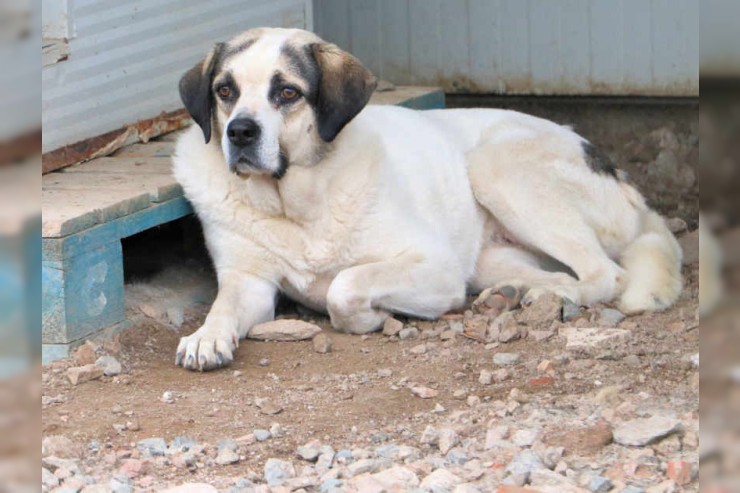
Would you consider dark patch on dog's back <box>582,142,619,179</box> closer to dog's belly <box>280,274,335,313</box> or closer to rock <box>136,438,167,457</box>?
dog's belly <box>280,274,335,313</box>

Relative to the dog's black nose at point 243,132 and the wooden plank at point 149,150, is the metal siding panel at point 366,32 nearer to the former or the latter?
the wooden plank at point 149,150

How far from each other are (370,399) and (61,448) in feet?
3.24

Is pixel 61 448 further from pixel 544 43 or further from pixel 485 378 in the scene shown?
pixel 544 43

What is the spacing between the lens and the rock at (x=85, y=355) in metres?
3.88

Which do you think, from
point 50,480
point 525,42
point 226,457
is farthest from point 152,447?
point 525,42

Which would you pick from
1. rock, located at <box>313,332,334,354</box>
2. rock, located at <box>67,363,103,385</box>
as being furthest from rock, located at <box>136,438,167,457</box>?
rock, located at <box>313,332,334,354</box>

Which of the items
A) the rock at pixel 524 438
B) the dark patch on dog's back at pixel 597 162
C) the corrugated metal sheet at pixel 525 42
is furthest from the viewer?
the corrugated metal sheet at pixel 525 42

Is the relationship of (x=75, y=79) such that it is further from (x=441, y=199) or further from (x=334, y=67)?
(x=441, y=199)

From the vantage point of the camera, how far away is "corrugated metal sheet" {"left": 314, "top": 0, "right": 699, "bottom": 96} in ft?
21.6

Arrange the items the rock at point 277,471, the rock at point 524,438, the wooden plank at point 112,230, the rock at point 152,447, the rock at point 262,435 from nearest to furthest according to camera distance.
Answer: the rock at point 277,471
the rock at point 524,438
the rock at point 152,447
the rock at point 262,435
the wooden plank at point 112,230

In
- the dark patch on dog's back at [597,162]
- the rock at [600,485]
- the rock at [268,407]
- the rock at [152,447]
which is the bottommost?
the rock at [268,407]

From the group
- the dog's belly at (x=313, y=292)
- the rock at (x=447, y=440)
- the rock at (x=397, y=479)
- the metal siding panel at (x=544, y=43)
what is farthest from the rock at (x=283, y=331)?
the metal siding panel at (x=544, y=43)

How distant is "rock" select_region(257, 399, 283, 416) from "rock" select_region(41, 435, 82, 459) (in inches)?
24.0

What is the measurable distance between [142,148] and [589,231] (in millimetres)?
2074
